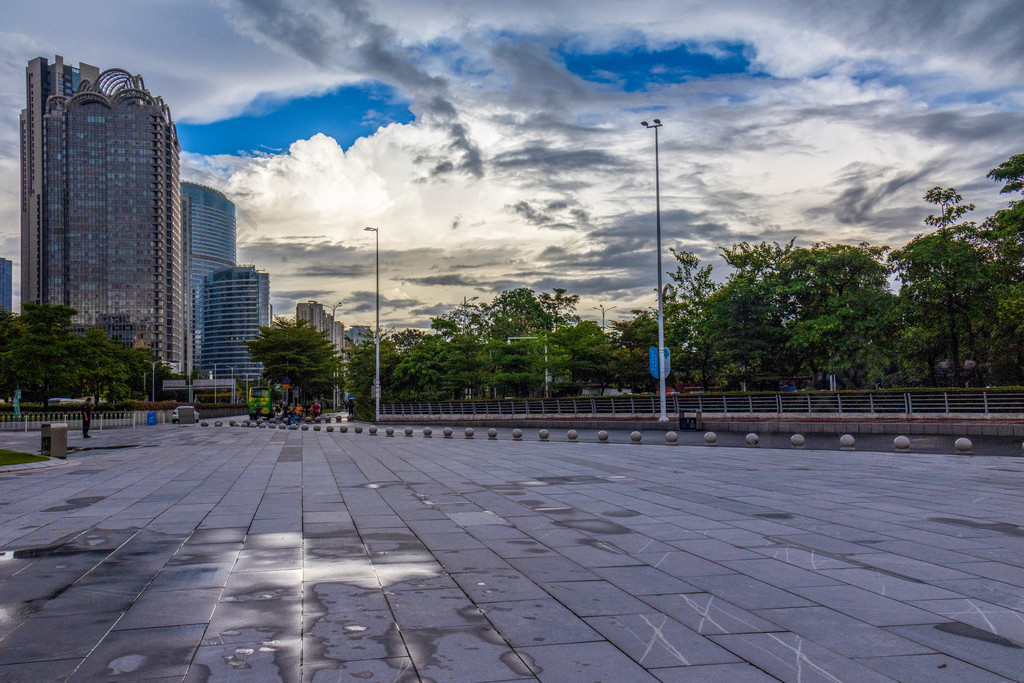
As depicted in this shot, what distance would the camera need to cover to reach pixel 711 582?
6301mm

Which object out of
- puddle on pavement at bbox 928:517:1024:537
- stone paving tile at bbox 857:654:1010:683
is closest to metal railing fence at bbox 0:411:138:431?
puddle on pavement at bbox 928:517:1024:537

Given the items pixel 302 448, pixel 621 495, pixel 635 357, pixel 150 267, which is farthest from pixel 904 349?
pixel 150 267

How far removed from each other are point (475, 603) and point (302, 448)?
65.4 feet

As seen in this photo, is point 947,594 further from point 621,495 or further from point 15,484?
point 15,484

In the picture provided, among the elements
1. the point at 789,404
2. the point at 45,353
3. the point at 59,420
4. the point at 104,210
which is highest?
the point at 104,210

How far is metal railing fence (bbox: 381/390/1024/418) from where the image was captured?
101 ft

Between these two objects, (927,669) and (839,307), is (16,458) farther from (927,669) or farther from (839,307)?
(839,307)

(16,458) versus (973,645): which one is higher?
(16,458)

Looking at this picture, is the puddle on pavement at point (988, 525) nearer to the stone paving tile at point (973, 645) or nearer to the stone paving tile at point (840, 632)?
the stone paving tile at point (973, 645)

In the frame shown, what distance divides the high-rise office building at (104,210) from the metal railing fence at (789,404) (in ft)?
420

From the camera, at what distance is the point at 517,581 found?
6.34 meters

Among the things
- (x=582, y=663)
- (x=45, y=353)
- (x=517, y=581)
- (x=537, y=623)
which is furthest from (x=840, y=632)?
(x=45, y=353)

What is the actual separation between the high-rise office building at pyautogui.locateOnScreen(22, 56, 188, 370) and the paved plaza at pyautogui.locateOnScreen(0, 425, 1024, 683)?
529 ft

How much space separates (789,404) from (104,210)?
156350mm
